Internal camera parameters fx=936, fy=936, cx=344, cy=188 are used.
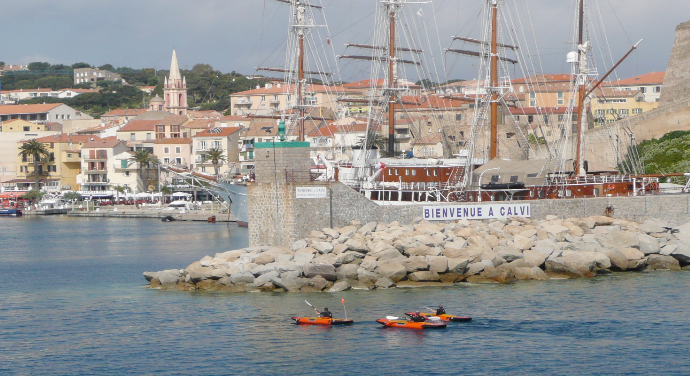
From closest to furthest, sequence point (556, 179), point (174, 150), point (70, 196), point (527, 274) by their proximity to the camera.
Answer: point (527, 274) < point (556, 179) < point (70, 196) < point (174, 150)

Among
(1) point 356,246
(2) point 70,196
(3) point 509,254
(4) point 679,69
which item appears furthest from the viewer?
(2) point 70,196

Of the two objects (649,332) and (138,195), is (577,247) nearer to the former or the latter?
(649,332)

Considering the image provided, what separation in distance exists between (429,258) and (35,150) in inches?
3312

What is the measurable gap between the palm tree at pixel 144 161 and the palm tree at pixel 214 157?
18.6ft

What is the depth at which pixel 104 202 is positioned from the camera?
10044 cm

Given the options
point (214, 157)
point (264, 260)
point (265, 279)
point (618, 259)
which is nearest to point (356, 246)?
point (264, 260)

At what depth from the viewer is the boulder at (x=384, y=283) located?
103 ft

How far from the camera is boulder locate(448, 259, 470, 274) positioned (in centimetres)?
3228

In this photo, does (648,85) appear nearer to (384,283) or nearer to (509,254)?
(509,254)

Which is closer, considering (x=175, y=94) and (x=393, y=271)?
(x=393, y=271)

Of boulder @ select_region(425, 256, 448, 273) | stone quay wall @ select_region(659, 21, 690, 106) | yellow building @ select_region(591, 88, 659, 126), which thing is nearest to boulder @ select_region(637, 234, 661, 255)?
boulder @ select_region(425, 256, 448, 273)

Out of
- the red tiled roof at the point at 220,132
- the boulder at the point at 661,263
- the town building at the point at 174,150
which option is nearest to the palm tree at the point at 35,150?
the town building at the point at 174,150

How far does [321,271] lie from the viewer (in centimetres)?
3155

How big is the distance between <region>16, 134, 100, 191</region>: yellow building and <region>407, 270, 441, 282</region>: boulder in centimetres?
8415
